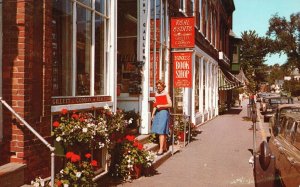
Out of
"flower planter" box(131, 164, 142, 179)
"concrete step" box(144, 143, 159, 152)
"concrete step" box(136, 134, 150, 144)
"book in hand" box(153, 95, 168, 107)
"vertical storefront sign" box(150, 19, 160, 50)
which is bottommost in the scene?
"flower planter" box(131, 164, 142, 179)

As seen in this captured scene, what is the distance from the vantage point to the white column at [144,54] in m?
10.0

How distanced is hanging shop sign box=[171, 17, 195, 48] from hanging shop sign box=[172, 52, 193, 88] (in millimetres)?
347

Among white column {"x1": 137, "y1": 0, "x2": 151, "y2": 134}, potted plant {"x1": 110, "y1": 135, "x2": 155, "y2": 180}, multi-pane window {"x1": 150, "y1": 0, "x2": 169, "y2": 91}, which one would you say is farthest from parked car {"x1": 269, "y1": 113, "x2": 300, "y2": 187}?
multi-pane window {"x1": 150, "y1": 0, "x2": 169, "y2": 91}

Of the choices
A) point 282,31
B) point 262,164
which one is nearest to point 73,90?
point 262,164

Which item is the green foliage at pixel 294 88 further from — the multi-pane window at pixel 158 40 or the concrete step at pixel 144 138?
the concrete step at pixel 144 138

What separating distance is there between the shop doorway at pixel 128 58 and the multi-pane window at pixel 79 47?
2.32m

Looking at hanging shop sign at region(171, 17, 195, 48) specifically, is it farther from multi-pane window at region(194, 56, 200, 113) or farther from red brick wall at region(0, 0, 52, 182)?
red brick wall at region(0, 0, 52, 182)

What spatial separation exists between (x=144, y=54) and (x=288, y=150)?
17.2ft

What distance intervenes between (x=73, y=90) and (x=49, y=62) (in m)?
0.98

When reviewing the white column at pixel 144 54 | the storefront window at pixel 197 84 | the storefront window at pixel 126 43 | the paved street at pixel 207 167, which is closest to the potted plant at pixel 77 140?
the paved street at pixel 207 167

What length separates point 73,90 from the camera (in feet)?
21.1

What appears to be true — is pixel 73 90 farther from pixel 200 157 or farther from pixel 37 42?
pixel 200 157

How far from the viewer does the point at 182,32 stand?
12.2m

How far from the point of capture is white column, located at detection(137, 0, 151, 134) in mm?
10000
